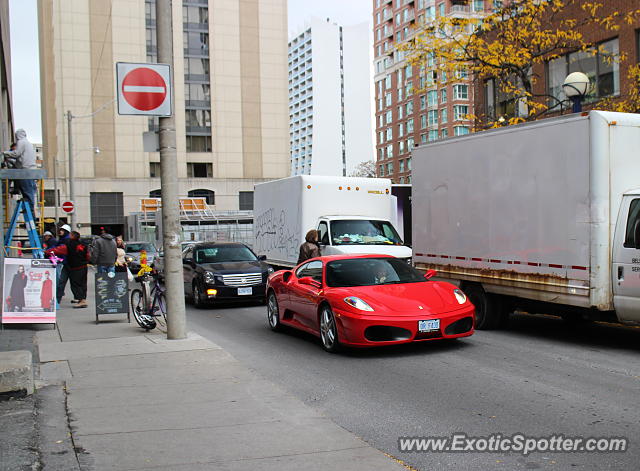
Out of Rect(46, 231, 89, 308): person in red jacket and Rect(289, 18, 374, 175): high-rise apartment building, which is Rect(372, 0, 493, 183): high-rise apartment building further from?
Rect(46, 231, 89, 308): person in red jacket

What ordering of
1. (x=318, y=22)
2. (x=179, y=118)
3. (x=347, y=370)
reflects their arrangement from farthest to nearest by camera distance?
(x=318, y=22) < (x=179, y=118) < (x=347, y=370)

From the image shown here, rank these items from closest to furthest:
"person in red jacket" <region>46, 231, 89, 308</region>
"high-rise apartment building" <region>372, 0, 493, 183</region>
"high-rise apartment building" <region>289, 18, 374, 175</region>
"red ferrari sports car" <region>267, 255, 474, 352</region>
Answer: "red ferrari sports car" <region>267, 255, 474, 352</region> < "person in red jacket" <region>46, 231, 89, 308</region> < "high-rise apartment building" <region>372, 0, 493, 183</region> < "high-rise apartment building" <region>289, 18, 374, 175</region>

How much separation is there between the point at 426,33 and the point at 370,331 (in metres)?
14.6

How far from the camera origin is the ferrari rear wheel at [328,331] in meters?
9.41

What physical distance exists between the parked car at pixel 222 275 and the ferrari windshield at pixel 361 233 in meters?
1.90

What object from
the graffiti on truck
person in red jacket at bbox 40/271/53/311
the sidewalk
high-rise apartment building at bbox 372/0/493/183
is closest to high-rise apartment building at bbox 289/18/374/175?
high-rise apartment building at bbox 372/0/493/183

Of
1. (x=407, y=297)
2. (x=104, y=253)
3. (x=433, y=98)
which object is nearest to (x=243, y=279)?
(x=104, y=253)

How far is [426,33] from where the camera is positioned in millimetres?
21172

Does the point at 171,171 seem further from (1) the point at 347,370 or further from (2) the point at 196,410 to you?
(2) the point at 196,410

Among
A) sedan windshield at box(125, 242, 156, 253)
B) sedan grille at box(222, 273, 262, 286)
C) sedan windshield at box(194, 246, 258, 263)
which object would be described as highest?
sedan windshield at box(194, 246, 258, 263)

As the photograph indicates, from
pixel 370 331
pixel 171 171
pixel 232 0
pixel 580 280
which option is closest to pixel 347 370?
pixel 370 331

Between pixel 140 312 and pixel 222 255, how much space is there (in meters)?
5.24

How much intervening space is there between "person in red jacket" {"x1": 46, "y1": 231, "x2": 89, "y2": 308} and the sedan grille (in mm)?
3362

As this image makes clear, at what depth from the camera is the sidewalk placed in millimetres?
4911
